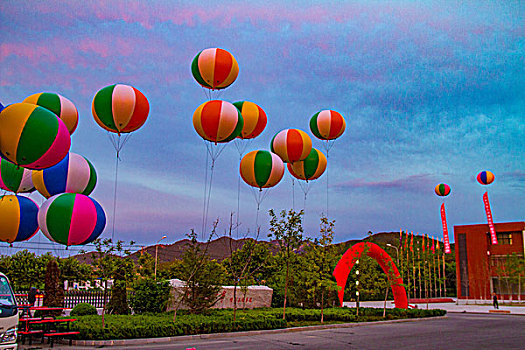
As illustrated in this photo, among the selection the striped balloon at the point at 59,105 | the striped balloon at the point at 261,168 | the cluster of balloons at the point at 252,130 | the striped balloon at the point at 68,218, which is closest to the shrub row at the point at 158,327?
the striped balloon at the point at 68,218

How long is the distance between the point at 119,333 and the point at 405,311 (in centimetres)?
2016

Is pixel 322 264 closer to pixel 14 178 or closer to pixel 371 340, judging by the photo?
pixel 371 340

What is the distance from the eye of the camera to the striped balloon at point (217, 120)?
20250mm

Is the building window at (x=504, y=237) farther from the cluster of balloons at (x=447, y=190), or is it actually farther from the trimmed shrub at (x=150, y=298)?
the trimmed shrub at (x=150, y=298)

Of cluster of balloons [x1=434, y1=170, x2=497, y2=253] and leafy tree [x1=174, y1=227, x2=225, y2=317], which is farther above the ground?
cluster of balloons [x1=434, y1=170, x2=497, y2=253]

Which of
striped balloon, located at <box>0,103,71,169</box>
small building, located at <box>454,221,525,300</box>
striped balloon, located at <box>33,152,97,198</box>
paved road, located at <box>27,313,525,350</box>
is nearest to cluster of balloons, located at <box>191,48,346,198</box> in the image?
striped balloon, located at <box>33,152,97,198</box>

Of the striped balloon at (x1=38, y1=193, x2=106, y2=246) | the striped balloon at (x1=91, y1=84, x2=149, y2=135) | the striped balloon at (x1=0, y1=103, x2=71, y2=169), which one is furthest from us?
the striped balloon at (x1=38, y1=193, x2=106, y2=246)

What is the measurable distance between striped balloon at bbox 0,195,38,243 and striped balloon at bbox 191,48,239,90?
9.83 metres

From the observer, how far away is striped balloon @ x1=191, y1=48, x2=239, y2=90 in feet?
67.4

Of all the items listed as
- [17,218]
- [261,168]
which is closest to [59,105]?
[17,218]

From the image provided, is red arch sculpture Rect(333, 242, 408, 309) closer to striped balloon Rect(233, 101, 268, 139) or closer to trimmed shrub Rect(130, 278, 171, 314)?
striped balloon Rect(233, 101, 268, 139)

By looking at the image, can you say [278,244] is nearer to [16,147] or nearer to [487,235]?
[16,147]

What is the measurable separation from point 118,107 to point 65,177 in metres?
4.94

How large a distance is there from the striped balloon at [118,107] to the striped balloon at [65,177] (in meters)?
3.00
